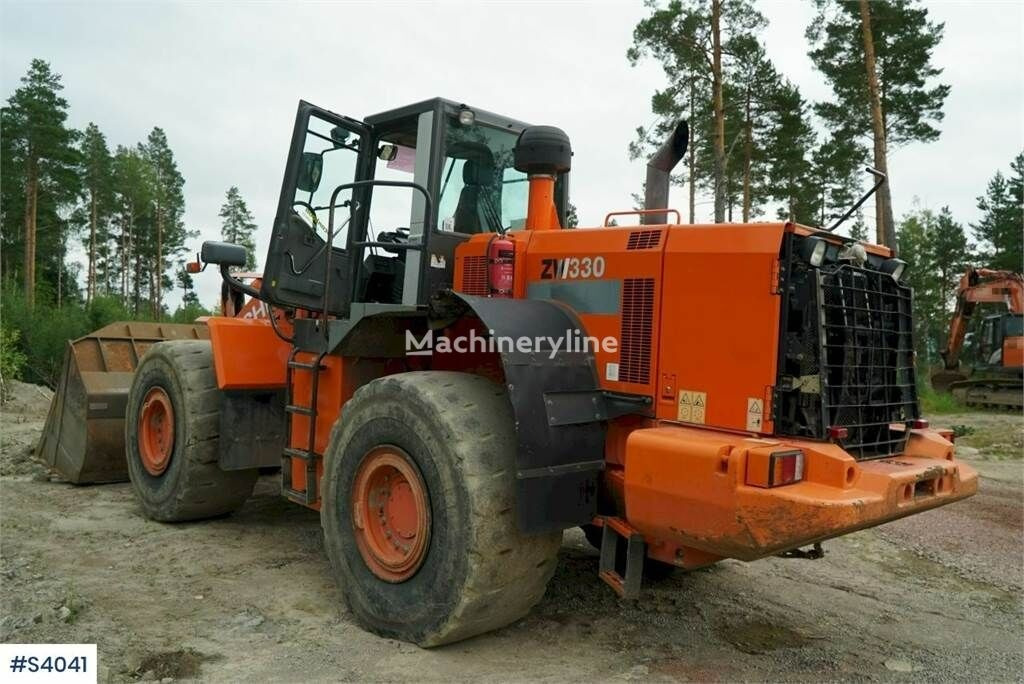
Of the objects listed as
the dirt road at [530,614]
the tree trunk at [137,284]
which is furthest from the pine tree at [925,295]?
the tree trunk at [137,284]

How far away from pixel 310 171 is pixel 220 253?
2.77 ft

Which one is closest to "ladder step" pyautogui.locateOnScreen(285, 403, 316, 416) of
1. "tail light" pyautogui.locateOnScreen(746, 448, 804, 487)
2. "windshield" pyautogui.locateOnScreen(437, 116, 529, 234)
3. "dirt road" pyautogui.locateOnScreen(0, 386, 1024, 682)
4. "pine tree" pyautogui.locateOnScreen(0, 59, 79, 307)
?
"dirt road" pyautogui.locateOnScreen(0, 386, 1024, 682)

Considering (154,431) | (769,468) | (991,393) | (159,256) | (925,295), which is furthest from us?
(159,256)

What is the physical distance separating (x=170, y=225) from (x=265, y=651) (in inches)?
1858

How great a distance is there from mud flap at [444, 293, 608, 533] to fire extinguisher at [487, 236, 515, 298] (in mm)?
421

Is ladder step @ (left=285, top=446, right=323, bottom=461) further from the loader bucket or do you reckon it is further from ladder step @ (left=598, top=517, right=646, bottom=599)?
the loader bucket

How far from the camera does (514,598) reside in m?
3.76

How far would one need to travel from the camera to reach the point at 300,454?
5.07 m

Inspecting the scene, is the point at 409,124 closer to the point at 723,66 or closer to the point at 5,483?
the point at 5,483

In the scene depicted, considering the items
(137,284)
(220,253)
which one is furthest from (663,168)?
(137,284)

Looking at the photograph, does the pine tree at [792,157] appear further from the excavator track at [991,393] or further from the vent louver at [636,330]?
the vent louver at [636,330]

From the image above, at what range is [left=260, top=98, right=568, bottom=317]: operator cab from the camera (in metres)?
5.06

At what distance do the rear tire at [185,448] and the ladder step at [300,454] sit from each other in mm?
956

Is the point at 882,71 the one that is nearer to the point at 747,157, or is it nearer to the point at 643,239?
the point at 747,157
